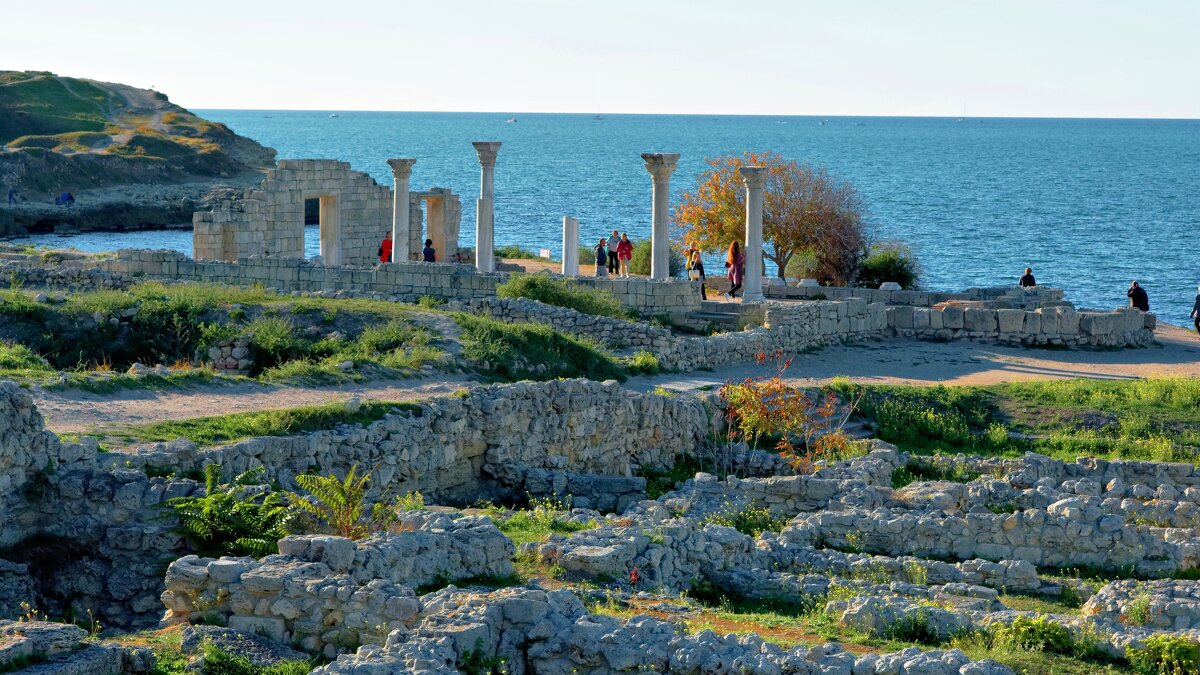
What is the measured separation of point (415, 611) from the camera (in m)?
11.0

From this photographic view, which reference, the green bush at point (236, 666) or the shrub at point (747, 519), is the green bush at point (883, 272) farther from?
the green bush at point (236, 666)

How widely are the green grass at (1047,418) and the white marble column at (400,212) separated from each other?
13.8 m

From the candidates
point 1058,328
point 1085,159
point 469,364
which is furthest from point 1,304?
point 1085,159

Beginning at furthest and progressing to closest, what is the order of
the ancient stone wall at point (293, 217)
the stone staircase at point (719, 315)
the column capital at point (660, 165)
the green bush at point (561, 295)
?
the ancient stone wall at point (293, 217) → the column capital at point (660, 165) → the stone staircase at point (719, 315) → the green bush at point (561, 295)

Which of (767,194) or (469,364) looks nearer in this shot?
(469,364)

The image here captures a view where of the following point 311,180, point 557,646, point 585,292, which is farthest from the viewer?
point 311,180

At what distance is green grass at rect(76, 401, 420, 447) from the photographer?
16109 millimetres

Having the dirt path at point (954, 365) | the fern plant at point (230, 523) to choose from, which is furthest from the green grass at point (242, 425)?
the dirt path at point (954, 365)

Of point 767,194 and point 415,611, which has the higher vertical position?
point 767,194

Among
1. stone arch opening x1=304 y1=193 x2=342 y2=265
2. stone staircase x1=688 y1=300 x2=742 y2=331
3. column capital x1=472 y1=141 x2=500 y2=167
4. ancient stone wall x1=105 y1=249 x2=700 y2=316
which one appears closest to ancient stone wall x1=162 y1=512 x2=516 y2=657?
ancient stone wall x1=105 y1=249 x2=700 y2=316

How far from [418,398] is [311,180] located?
63.5 ft

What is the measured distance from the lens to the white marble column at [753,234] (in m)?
31.8

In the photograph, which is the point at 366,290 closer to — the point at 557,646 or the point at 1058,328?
the point at 1058,328

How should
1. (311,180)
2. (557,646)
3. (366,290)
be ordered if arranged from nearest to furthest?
(557,646) → (366,290) → (311,180)
